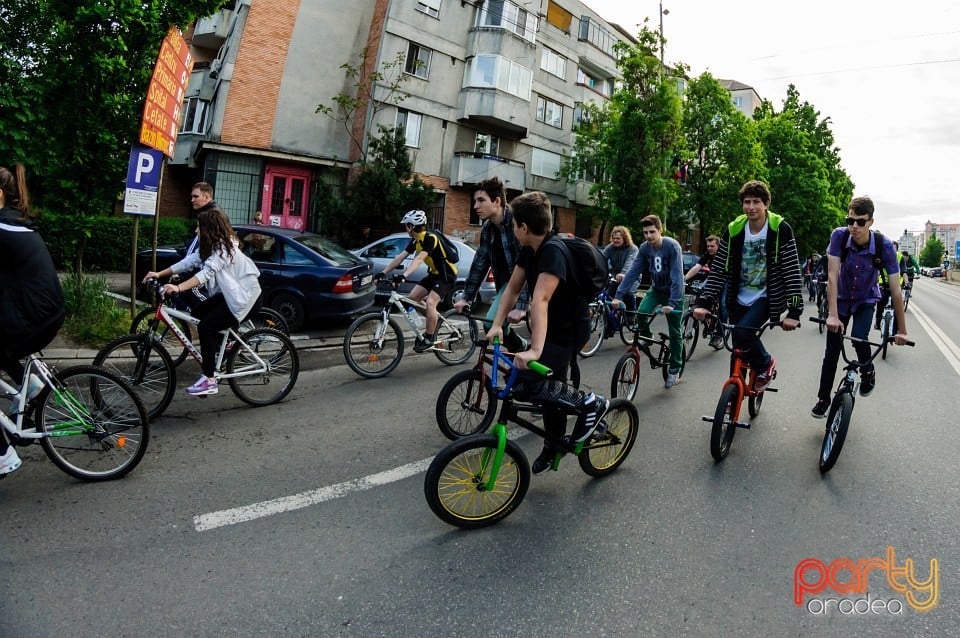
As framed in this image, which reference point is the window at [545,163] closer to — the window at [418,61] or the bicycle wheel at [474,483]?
the window at [418,61]

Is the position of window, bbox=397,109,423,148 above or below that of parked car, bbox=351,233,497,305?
above

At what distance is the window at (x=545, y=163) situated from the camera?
31.3m

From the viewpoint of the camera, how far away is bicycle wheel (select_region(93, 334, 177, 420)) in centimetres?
484

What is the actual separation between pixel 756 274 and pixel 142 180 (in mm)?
7321

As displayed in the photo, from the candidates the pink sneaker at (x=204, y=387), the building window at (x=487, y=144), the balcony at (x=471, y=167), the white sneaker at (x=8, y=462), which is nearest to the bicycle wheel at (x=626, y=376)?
the pink sneaker at (x=204, y=387)

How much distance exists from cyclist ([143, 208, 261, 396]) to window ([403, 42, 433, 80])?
21.6 metres

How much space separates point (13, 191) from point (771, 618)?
452 cm

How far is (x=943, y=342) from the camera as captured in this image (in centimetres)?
1178

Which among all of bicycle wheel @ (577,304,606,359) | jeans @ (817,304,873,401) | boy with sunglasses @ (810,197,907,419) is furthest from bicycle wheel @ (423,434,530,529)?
bicycle wheel @ (577,304,606,359)

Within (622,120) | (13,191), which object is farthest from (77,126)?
(622,120)

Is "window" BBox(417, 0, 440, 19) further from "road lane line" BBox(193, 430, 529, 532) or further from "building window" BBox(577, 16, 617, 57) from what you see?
"road lane line" BBox(193, 430, 529, 532)

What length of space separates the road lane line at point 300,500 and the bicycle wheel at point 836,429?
2.86 metres

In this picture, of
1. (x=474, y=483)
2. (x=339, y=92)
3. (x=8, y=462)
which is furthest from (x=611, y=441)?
(x=339, y=92)

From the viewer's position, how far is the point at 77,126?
778cm
